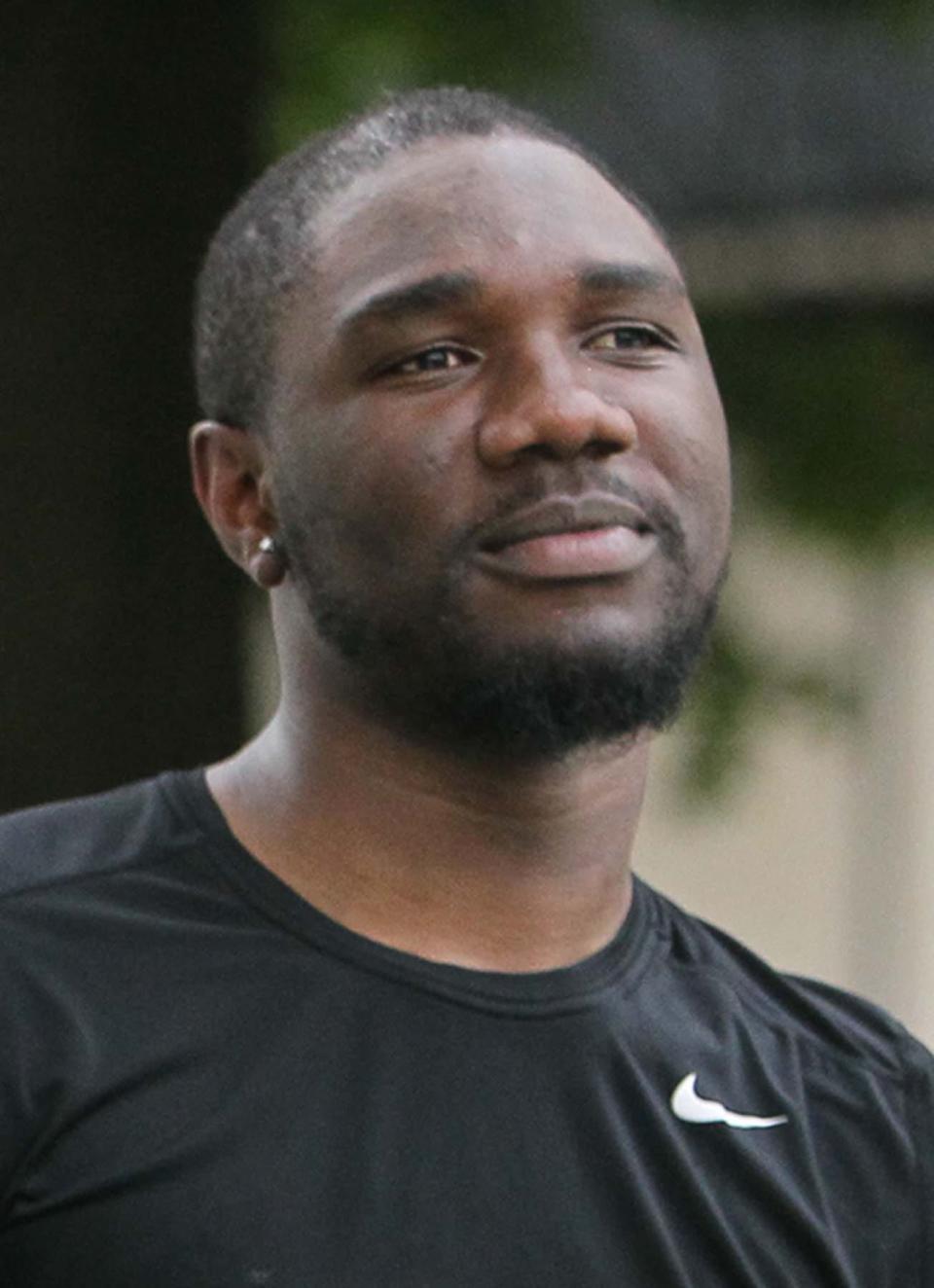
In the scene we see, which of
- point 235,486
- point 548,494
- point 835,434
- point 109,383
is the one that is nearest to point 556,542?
point 548,494

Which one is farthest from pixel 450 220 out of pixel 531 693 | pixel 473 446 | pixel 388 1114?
pixel 388 1114

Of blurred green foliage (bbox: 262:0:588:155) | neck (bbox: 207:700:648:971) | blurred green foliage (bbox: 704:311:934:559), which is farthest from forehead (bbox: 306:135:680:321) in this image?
blurred green foliage (bbox: 704:311:934:559)

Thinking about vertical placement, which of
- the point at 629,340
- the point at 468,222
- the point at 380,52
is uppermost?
the point at 380,52

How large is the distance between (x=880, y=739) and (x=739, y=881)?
0.74 meters

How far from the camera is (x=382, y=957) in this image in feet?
9.93

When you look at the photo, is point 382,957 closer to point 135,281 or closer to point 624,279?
point 624,279

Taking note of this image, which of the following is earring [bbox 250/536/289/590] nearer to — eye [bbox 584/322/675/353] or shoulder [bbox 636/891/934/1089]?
eye [bbox 584/322/675/353]

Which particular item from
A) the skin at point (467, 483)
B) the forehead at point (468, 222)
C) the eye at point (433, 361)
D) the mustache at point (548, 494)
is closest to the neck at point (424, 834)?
the skin at point (467, 483)

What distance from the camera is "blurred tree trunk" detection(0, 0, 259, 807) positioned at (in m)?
5.64

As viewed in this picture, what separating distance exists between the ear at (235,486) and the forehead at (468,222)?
0.72 ft

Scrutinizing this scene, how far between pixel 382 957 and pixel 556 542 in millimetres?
468

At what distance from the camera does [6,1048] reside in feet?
9.17

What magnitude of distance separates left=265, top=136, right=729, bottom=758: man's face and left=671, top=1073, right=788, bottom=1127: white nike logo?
0.39 m

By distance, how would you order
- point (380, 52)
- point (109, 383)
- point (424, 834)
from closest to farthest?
1. point (424, 834)
2. point (380, 52)
3. point (109, 383)
